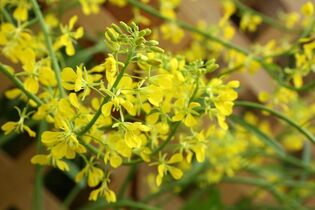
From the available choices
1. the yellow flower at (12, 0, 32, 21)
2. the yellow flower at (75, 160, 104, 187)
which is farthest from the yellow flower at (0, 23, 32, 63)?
the yellow flower at (75, 160, 104, 187)

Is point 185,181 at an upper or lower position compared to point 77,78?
upper

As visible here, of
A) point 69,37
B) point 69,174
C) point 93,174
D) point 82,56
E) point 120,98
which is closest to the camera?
point 120,98

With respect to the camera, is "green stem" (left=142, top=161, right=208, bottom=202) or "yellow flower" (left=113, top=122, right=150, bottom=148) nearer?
"yellow flower" (left=113, top=122, right=150, bottom=148)

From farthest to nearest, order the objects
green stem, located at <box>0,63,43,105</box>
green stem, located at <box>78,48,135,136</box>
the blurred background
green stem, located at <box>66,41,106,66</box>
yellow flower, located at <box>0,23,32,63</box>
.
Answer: the blurred background, green stem, located at <box>66,41,106,66</box>, yellow flower, located at <box>0,23,32,63</box>, green stem, located at <box>0,63,43,105</box>, green stem, located at <box>78,48,135,136</box>

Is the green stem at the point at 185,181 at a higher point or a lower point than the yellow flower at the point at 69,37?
higher

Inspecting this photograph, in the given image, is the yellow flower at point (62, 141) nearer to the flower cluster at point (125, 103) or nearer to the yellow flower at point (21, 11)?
the flower cluster at point (125, 103)

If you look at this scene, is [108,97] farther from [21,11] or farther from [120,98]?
[21,11]

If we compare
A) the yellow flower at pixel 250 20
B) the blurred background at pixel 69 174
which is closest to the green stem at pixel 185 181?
the blurred background at pixel 69 174

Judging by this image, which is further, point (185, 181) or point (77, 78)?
point (185, 181)

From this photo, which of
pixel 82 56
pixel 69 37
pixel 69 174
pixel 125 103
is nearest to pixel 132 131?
pixel 125 103

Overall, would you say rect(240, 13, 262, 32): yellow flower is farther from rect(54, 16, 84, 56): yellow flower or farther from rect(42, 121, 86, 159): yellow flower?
rect(42, 121, 86, 159): yellow flower

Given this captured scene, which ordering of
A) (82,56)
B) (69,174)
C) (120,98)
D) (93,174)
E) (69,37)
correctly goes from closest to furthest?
(120,98)
(93,174)
(69,37)
(82,56)
(69,174)
